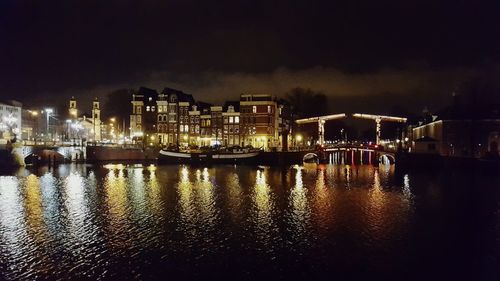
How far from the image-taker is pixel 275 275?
19641 millimetres

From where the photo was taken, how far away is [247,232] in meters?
27.0

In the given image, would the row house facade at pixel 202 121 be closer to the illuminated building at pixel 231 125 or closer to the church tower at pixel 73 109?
the illuminated building at pixel 231 125

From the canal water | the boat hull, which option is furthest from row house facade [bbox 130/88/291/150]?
the canal water

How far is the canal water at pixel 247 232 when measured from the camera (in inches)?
803

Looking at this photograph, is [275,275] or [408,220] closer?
[275,275]

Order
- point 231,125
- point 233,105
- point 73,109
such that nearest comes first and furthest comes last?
point 231,125
point 233,105
point 73,109

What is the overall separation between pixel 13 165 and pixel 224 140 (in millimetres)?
50714

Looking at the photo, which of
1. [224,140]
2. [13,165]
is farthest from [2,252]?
[224,140]

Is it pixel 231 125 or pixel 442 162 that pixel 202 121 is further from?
pixel 442 162

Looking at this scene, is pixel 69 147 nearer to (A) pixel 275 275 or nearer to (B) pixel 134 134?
(B) pixel 134 134

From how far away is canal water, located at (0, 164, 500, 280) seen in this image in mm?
20391

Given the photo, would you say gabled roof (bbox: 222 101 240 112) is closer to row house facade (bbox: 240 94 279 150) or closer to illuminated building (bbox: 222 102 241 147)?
illuminated building (bbox: 222 102 241 147)

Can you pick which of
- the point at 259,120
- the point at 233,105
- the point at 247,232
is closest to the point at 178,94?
the point at 233,105

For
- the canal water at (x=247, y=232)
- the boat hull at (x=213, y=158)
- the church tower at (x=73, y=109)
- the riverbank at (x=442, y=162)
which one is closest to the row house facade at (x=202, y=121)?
the boat hull at (x=213, y=158)
